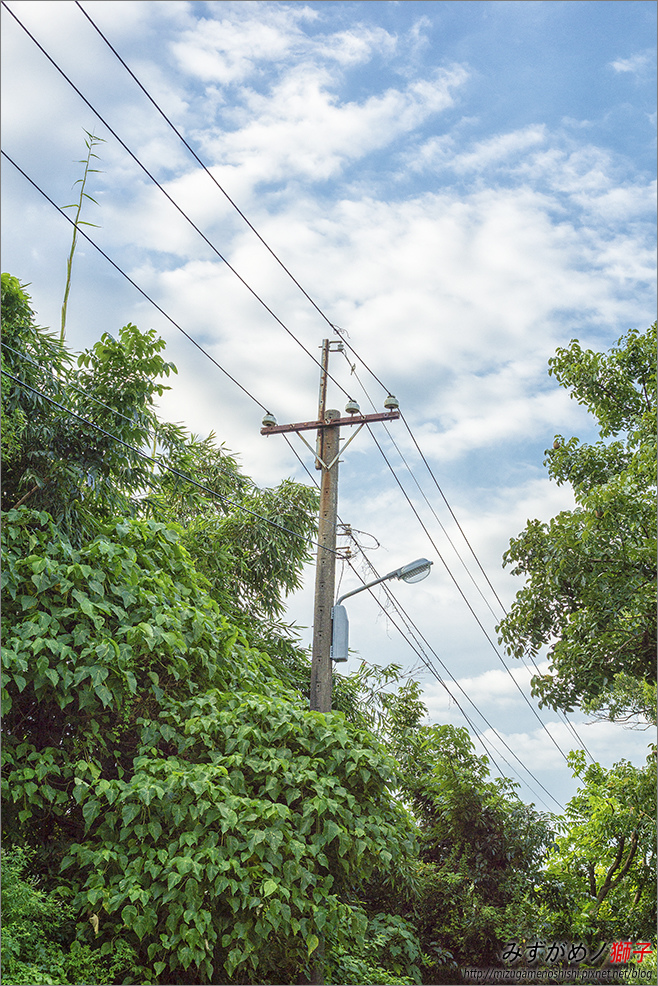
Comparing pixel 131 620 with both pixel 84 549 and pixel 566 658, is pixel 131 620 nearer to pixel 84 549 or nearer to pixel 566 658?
pixel 84 549

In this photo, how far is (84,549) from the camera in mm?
7281

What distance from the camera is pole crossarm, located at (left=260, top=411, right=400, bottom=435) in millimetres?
11906

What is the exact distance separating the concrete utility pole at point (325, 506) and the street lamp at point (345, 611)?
0.30ft

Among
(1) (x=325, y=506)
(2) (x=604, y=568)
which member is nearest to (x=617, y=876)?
(2) (x=604, y=568)

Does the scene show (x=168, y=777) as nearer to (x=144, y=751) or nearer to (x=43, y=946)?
(x=144, y=751)

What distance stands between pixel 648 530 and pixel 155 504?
19.6 feet

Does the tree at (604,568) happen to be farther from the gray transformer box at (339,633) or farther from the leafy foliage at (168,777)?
the leafy foliage at (168,777)

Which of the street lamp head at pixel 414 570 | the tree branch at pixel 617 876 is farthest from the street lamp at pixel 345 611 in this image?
the tree branch at pixel 617 876

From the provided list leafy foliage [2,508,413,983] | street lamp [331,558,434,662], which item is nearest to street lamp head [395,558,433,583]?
street lamp [331,558,434,662]

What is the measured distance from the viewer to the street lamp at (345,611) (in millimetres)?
11047

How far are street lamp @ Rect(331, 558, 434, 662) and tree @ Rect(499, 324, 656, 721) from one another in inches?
53.4

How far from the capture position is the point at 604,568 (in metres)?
10.5

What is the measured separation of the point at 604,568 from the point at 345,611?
3.46 meters

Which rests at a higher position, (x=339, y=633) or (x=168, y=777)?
(x=339, y=633)
